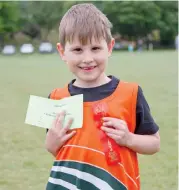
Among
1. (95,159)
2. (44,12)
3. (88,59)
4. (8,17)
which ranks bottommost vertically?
(8,17)

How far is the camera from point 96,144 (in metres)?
2.03

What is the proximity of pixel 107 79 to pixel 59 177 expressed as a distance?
1.59 feet

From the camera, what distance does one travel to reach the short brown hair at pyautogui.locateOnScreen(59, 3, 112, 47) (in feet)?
6.75

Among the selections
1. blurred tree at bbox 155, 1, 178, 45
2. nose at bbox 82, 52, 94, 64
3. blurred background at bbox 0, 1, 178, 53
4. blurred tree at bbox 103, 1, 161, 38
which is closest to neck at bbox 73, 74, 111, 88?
nose at bbox 82, 52, 94, 64

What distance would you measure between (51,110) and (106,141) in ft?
0.93

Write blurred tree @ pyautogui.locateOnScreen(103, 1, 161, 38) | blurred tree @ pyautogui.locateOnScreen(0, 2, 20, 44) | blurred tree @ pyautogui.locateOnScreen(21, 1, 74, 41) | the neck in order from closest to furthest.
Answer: the neck
blurred tree @ pyautogui.locateOnScreen(0, 2, 20, 44)
blurred tree @ pyautogui.locateOnScreen(21, 1, 74, 41)
blurred tree @ pyautogui.locateOnScreen(103, 1, 161, 38)

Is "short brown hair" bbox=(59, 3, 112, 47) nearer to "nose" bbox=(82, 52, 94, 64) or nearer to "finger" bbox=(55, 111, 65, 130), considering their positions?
"nose" bbox=(82, 52, 94, 64)

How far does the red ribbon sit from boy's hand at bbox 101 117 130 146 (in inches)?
0.8

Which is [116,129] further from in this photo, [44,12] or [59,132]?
[44,12]

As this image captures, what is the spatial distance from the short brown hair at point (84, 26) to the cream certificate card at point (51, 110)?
261 millimetres

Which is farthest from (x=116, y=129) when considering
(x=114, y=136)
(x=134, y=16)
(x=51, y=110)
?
(x=134, y=16)

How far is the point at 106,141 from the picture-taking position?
2.03m

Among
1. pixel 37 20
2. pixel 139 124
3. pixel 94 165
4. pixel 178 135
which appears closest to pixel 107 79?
pixel 139 124

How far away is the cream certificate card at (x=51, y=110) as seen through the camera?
6.74 feet
